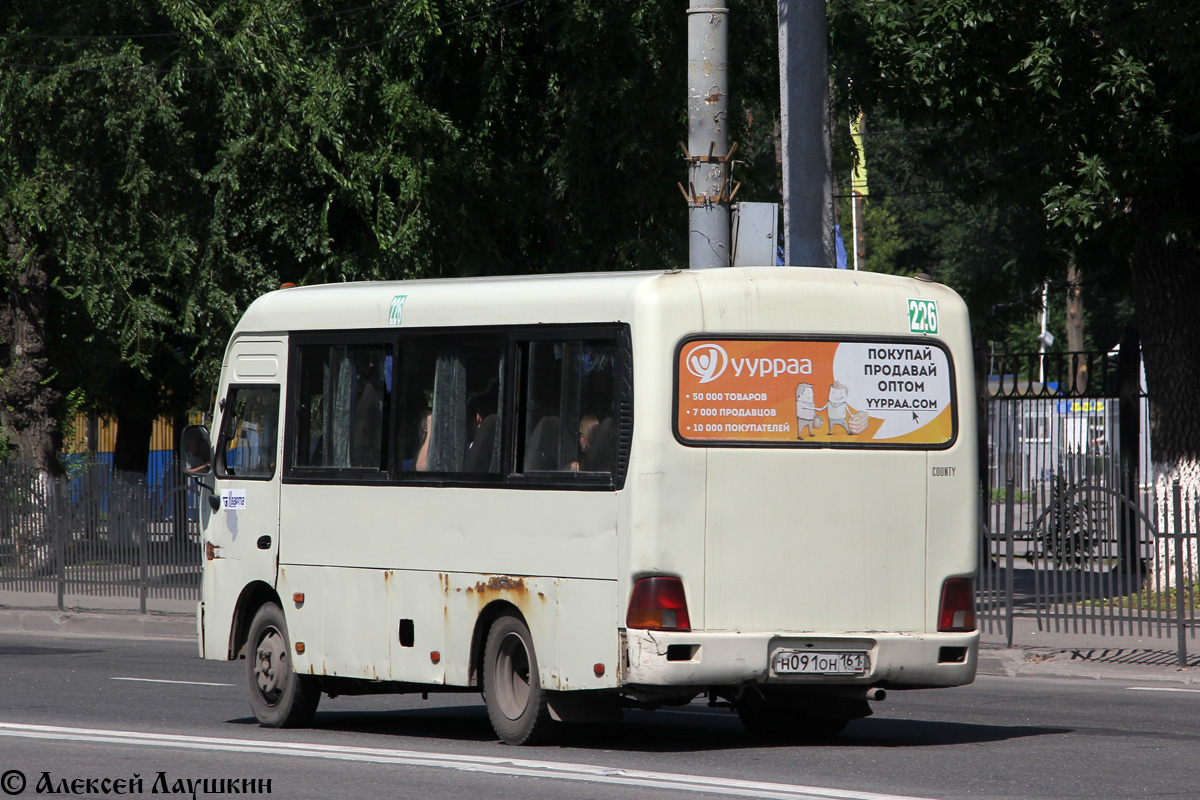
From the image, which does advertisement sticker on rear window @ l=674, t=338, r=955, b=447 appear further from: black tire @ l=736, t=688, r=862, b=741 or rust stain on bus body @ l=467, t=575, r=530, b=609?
black tire @ l=736, t=688, r=862, b=741

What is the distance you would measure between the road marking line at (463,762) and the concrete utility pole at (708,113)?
5812 millimetres

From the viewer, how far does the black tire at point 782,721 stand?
10.4 meters

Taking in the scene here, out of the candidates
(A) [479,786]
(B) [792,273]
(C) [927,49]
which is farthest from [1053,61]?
(A) [479,786]

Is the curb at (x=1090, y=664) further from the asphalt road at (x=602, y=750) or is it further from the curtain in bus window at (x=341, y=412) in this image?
the curtain in bus window at (x=341, y=412)

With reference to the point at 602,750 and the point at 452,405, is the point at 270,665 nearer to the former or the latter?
the point at 452,405

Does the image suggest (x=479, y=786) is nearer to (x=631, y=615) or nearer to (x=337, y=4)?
(x=631, y=615)

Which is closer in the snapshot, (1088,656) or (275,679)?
(275,679)

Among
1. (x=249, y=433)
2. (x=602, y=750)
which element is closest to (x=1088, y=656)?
(x=602, y=750)

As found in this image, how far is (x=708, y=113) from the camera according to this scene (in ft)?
46.5

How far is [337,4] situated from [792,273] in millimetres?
11732

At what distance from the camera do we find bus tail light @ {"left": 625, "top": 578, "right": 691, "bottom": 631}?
9078 millimetres

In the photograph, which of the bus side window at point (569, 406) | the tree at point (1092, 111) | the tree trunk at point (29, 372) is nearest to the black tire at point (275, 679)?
the bus side window at point (569, 406)

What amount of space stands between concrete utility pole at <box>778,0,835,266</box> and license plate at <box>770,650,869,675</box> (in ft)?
21.5

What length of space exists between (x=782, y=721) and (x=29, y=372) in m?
19.3
